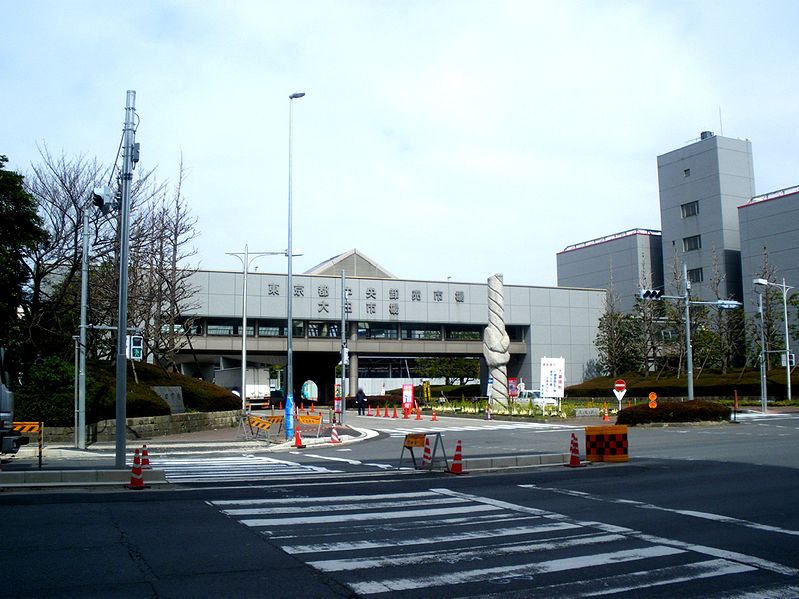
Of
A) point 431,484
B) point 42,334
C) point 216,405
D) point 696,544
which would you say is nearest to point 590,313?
point 216,405

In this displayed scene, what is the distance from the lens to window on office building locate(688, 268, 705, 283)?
68912 mm

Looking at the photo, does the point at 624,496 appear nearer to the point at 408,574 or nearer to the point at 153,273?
the point at 408,574

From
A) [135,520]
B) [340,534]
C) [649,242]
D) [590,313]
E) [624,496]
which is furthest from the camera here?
[649,242]

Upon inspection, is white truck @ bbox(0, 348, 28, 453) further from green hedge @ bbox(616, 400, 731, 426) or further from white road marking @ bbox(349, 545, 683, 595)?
green hedge @ bbox(616, 400, 731, 426)

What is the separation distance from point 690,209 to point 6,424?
2537 inches

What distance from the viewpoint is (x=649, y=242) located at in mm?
77438

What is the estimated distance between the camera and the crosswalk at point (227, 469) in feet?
54.1

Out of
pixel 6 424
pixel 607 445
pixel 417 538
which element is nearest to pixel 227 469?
pixel 6 424

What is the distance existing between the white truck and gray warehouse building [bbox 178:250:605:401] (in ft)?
120

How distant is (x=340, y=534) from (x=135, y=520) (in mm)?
3040

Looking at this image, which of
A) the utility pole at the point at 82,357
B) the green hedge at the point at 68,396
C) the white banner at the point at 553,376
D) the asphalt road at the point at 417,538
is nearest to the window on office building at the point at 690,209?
the white banner at the point at 553,376

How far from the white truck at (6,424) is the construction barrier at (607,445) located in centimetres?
1328

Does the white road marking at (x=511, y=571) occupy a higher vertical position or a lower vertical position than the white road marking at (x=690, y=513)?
higher

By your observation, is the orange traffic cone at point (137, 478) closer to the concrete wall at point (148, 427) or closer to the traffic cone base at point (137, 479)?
the traffic cone base at point (137, 479)
